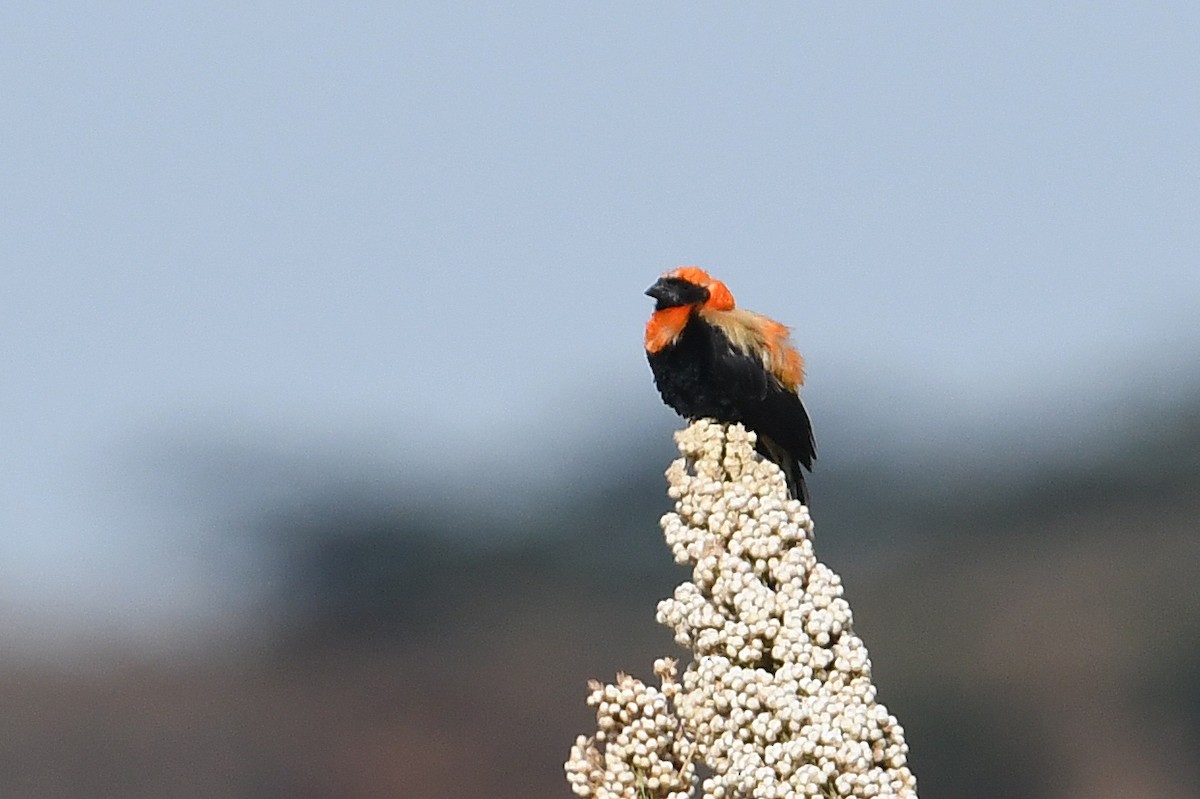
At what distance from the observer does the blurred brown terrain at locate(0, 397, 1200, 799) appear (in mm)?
25562

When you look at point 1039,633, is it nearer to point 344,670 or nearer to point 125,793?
point 344,670

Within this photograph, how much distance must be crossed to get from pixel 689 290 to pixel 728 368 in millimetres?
335

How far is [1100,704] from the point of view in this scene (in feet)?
95.3

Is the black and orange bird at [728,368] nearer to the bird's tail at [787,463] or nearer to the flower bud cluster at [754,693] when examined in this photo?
the bird's tail at [787,463]

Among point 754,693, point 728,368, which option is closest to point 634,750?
point 754,693

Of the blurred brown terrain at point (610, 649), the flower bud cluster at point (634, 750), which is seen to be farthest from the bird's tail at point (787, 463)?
the blurred brown terrain at point (610, 649)

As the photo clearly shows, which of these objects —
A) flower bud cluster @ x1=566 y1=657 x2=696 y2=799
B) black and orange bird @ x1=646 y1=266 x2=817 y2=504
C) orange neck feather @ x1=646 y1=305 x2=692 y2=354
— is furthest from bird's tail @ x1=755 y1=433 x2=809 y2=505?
flower bud cluster @ x1=566 y1=657 x2=696 y2=799

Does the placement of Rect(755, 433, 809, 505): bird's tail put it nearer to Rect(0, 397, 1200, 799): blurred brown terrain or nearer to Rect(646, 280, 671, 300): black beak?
Rect(646, 280, 671, 300): black beak

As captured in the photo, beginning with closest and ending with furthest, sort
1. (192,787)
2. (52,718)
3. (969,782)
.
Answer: (52,718) → (192,787) → (969,782)

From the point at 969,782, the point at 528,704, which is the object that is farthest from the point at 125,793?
the point at 969,782

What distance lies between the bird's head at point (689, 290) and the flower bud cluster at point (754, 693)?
3.19 m

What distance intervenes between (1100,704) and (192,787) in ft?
36.1

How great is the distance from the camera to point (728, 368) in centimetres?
710

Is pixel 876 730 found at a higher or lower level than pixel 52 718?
lower
